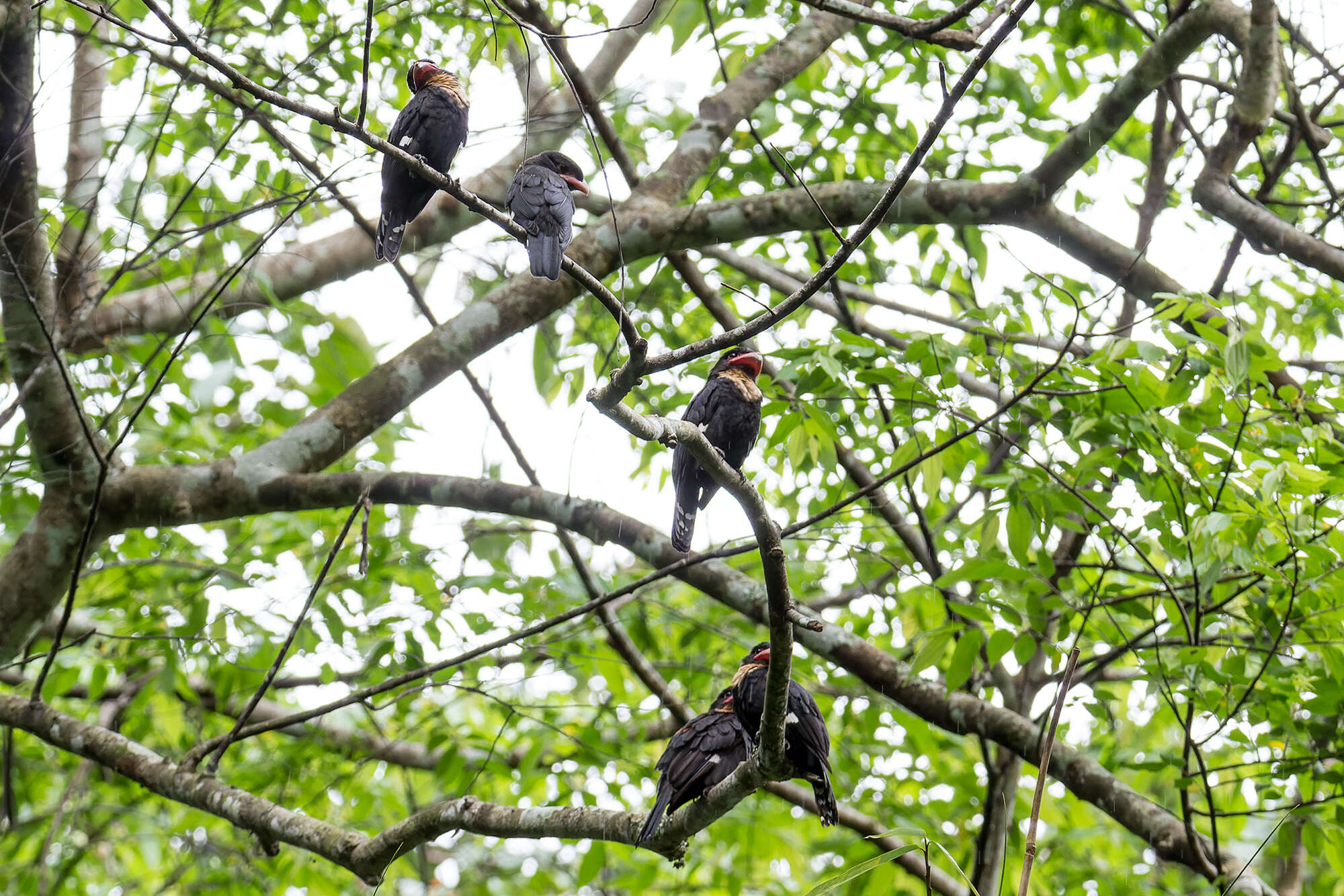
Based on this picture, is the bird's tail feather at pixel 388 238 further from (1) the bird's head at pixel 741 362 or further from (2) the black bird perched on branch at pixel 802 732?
(2) the black bird perched on branch at pixel 802 732

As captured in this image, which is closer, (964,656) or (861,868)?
(861,868)

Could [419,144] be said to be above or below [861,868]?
above

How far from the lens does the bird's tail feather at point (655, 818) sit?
2.27 meters

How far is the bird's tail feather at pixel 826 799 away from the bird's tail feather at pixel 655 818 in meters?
0.37

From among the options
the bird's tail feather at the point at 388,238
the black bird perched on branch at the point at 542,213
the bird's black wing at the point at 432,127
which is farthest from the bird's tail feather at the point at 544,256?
the bird's black wing at the point at 432,127

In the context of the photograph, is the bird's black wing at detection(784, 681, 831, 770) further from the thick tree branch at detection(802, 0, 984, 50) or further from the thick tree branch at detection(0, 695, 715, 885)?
the thick tree branch at detection(802, 0, 984, 50)

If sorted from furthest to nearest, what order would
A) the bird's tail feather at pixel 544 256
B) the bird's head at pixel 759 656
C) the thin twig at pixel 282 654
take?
the bird's head at pixel 759 656 < the thin twig at pixel 282 654 < the bird's tail feather at pixel 544 256

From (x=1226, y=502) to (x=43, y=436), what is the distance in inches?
144

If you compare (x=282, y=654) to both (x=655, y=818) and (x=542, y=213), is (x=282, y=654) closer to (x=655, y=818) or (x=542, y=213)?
(x=655, y=818)

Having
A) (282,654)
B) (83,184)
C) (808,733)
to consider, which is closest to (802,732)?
(808,733)

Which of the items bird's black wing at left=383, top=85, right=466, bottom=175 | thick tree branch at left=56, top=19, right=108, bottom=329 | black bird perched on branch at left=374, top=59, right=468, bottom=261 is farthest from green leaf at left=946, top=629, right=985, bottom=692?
thick tree branch at left=56, top=19, right=108, bottom=329

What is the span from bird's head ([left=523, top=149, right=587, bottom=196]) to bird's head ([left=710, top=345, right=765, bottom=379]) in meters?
0.77

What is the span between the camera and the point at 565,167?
136 inches

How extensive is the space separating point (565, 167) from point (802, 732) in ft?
6.74
